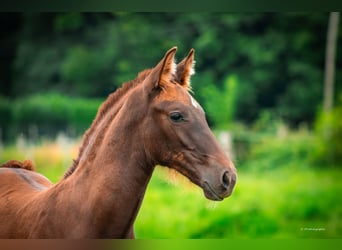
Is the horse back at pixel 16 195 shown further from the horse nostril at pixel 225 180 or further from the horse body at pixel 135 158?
the horse nostril at pixel 225 180


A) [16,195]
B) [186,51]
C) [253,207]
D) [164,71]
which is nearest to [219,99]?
[186,51]

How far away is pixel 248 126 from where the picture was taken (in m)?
5.29

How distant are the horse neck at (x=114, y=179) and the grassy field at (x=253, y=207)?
6.23ft

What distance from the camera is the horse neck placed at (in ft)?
7.70

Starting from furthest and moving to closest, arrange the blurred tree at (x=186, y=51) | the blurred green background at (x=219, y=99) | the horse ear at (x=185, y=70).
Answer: the blurred tree at (x=186, y=51)
the blurred green background at (x=219, y=99)
the horse ear at (x=185, y=70)

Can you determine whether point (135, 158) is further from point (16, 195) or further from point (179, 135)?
point (16, 195)

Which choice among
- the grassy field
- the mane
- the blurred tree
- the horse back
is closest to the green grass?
the grassy field

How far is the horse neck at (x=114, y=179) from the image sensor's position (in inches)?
92.4

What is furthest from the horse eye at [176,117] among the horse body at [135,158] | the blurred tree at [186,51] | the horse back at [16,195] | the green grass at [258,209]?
the blurred tree at [186,51]

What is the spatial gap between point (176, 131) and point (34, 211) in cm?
78

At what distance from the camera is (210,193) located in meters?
2.33

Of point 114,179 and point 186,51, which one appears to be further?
point 186,51

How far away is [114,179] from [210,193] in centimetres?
40

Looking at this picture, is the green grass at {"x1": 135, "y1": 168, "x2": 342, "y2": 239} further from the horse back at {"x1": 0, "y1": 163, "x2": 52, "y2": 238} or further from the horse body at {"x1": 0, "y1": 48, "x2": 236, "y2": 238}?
the horse body at {"x1": 0, "y1": 48, "x2": 236, "y2": 238}
